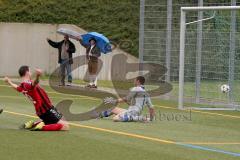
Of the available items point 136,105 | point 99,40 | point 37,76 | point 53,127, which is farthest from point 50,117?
point 99,40

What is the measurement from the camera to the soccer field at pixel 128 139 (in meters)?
12.2

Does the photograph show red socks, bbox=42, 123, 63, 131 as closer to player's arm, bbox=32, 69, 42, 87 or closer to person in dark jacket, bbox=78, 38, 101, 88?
player's arm, bbox=32, 69, 42, 87

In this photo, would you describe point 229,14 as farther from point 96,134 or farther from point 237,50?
point 96,134

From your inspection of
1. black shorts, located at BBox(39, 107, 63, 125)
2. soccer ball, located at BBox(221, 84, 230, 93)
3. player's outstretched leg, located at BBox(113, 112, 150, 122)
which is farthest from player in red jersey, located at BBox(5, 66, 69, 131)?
soccer ball, located at BBox(221, 84, 230, 93)

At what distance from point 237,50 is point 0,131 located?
34.4 feet

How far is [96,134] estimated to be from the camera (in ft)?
48.8

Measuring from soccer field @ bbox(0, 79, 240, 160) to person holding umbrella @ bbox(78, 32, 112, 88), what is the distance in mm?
8429

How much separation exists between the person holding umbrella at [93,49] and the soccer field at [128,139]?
27.7 ft

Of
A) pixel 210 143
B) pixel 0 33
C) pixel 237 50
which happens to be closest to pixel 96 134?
pixel 210 143

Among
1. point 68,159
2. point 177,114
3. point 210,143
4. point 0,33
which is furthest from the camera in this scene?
point 0,33

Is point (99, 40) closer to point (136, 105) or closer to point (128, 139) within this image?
point (136, 105)

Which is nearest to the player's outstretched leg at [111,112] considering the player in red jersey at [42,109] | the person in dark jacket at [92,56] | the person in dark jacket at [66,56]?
the player in red jersey at [42,109]

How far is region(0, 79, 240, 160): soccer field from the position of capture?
12.2 metres

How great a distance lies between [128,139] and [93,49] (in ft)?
47.4
